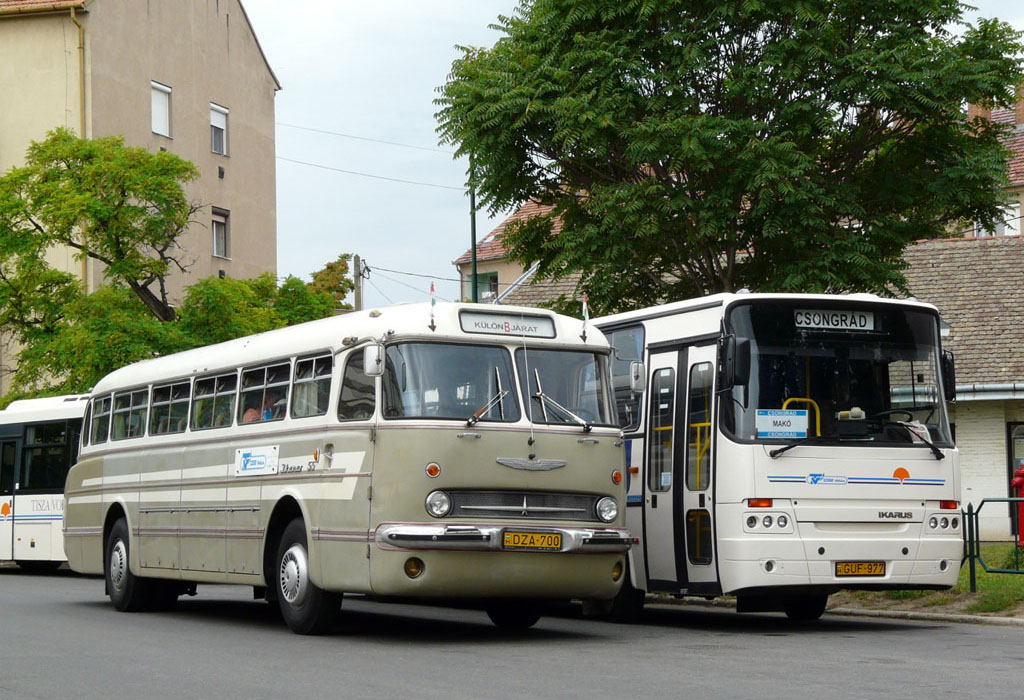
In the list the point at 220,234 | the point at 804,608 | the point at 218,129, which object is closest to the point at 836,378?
the point at 804,608

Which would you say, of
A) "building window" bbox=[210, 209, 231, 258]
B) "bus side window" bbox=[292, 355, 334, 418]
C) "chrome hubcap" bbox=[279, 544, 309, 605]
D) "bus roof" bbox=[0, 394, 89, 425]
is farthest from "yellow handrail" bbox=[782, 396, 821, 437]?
"building window" bbox=[210, 209, 231, 258]

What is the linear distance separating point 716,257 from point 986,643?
963cm

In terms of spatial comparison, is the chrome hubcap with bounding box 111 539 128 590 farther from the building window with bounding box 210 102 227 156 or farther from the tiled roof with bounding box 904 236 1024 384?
the building window with bounding box 210 102 227 156

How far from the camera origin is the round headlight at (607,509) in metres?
13.8

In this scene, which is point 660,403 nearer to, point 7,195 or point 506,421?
point 506,421

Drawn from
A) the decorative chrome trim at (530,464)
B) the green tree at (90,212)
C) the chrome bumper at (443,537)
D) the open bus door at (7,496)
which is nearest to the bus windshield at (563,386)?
the decorative chrome trim at (530,464)

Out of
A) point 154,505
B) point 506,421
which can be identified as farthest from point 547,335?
point 154,505

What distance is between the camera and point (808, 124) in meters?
20.7

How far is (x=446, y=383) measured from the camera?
13469 millimetres

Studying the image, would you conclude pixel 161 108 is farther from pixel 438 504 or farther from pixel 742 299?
pixel 438 504

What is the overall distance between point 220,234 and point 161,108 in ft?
14.8

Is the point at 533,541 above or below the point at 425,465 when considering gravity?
below

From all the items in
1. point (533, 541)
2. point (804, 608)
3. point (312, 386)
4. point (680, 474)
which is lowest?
point (804, 608)

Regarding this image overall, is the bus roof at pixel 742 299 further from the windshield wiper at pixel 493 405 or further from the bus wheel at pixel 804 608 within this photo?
the bus wheel at pixel 804 608
